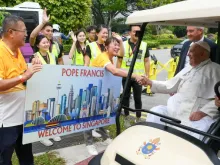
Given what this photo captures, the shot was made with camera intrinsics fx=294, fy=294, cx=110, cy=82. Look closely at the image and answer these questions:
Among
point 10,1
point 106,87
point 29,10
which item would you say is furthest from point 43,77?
point 10,1

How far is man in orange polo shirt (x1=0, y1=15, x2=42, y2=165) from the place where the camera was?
2.65 meters

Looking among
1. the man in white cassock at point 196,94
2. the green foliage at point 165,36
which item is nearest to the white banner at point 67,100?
the man in white cassock at point 196,94

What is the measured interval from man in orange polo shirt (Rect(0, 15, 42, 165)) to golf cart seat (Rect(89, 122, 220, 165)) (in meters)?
0.97

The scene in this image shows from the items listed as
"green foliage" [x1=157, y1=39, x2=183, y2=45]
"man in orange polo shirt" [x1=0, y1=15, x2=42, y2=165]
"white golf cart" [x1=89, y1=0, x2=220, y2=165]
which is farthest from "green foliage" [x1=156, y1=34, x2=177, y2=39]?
"white golf cart" [x1=89, y1=0, x2=220, y2=165]

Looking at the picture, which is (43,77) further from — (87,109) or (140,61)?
(140,61)

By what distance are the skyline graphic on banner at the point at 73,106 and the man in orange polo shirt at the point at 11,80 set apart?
0.73 ft

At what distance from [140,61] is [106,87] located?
1544mm

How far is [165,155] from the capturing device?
204 cm

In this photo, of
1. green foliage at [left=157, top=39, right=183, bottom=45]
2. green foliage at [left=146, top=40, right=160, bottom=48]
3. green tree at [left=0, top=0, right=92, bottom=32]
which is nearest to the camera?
green tree at [left=0, top=0, right=92, bottom=32]

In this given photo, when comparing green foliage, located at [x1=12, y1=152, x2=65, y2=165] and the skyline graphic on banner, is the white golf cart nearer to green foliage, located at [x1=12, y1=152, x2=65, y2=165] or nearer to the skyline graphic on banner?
the skyline graphic on banner

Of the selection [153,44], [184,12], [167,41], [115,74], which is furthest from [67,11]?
[184,12]

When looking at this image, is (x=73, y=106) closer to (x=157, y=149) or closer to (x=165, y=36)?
(x=157, y=149)

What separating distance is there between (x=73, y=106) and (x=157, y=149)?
1738mm

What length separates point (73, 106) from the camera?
3650 millimetres
